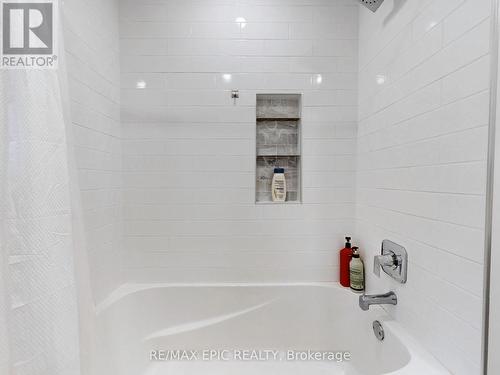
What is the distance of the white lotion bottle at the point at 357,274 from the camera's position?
1.55 meters

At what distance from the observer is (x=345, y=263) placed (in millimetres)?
1626

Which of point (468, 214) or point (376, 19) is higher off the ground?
point (376, 19)

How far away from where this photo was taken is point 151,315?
1631 millimetres

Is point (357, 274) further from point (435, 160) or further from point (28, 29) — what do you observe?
point (28, 29)

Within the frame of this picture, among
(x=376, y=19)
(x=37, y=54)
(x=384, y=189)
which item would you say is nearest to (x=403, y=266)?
(x=384, y=189)

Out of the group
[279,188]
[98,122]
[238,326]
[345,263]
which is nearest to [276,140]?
[279,188]

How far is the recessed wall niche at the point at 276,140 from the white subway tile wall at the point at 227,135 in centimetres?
9

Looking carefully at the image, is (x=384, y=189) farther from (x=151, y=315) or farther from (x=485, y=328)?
(x=151, y=315)

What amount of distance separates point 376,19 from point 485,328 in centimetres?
140

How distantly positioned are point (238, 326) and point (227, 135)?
1.13 metres

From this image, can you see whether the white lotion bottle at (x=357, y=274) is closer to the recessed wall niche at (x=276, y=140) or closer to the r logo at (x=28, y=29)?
the recessed wall niche at (x=276, y=140)

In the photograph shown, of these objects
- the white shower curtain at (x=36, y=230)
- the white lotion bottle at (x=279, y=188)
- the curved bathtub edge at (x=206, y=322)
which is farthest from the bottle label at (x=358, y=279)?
the white shower curtain at (x=36, y=230)

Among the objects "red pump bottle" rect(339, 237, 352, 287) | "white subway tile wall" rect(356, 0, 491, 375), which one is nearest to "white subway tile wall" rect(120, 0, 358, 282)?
"red pump bottle" rect(339, 237, 352, 287)

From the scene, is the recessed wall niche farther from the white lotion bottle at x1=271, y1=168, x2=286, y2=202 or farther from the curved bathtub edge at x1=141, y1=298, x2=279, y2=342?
the curved bathtub edge at x1=141, y1=298, x2=279, y2=342
